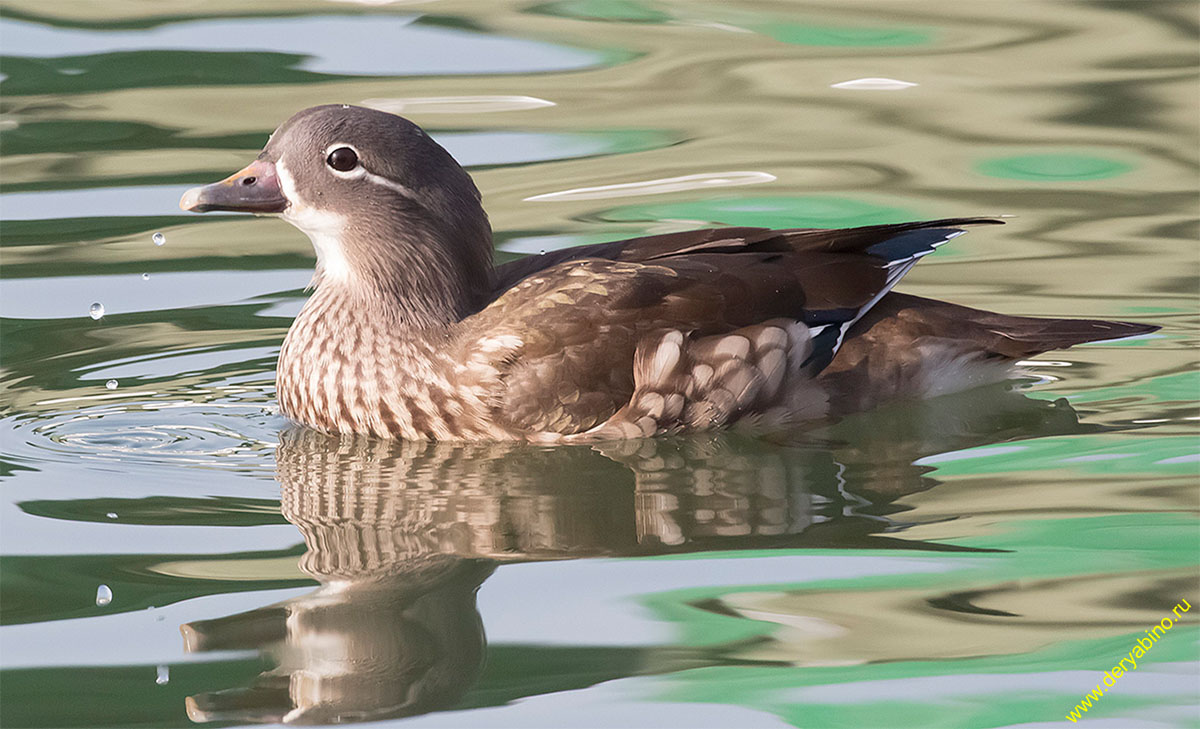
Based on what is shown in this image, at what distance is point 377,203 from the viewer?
6598 mm

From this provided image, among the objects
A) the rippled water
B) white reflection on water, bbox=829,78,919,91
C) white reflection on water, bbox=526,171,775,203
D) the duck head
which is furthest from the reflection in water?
white reflection on water, bbox=829,78,919,91

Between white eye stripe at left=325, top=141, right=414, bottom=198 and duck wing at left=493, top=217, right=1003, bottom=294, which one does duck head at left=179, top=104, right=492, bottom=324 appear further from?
duck wing at left=493, top=217, right=1003, bottom=294

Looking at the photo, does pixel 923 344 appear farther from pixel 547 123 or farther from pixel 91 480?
pixel 547 123

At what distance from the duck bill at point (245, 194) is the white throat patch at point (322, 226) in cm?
3

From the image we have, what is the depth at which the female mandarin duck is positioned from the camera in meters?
6.32

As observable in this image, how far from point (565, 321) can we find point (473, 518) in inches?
36.8

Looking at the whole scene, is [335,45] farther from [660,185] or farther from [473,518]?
[473,518]

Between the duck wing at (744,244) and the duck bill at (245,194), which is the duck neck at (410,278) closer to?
the duck wing at (744,244)

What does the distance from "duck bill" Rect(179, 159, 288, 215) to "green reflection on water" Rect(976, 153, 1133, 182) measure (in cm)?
486

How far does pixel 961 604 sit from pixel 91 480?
2914 millimetres

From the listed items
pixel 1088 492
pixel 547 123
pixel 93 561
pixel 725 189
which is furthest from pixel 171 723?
pixel 547 123

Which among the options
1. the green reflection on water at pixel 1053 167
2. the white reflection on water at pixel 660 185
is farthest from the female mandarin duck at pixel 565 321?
the green reflection on water at pixel 1053 167

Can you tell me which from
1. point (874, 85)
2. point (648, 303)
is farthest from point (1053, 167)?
point (648, 303)

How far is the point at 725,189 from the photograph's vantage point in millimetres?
10070
